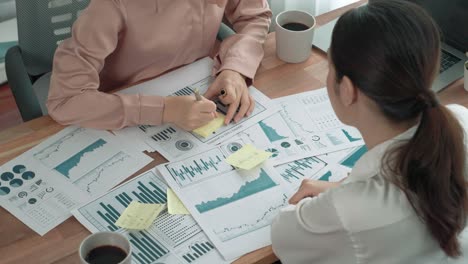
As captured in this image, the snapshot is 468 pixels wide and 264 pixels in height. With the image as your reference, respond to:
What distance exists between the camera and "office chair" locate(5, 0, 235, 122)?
1.49 meters

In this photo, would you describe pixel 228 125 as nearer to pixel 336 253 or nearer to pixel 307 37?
pixel 307 37

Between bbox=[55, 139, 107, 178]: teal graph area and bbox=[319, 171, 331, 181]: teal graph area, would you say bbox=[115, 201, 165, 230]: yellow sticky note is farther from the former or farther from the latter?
bbox=[319, 171, 331, 181]: teal graph area

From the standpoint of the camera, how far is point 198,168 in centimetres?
125

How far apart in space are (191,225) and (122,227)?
0.12 meters

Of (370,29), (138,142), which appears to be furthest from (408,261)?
(138,142)

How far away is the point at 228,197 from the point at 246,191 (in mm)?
38

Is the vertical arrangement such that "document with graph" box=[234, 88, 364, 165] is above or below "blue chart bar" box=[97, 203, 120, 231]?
below

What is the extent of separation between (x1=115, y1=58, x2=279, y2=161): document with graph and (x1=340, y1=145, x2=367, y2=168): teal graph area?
0.21 metres

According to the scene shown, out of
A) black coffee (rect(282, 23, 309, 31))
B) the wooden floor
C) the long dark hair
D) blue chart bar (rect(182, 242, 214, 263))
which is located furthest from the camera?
the wooden floor

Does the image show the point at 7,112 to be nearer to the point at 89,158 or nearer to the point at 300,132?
the point at 89,158

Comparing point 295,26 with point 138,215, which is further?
point 295,26

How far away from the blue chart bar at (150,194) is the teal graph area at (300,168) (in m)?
0.24

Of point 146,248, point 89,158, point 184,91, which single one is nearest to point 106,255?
point 146,248

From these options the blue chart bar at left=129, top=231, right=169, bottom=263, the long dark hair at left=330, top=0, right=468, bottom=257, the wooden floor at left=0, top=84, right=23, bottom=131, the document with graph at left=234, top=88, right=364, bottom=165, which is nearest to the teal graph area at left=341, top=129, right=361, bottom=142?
the document with graph at left=234, top=88, right=364, bottom=165
